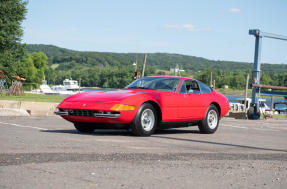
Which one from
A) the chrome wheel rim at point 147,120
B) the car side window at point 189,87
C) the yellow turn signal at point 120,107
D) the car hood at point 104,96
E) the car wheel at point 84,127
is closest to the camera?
the yellow turn signal at point 120,107

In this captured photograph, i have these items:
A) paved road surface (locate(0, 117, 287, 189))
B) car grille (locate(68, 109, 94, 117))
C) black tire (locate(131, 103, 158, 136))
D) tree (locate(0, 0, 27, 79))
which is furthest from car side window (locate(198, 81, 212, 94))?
tree (locate(0, 0, 27, 79))

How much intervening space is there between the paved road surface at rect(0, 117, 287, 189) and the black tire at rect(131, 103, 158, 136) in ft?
2.65

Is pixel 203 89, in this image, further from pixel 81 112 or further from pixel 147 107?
pixel 81 112

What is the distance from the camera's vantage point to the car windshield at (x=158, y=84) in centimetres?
1030

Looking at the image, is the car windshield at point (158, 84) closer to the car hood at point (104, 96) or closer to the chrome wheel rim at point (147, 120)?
the car hood at point (104, 96)

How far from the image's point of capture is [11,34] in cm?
4616

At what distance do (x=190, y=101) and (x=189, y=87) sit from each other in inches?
14.2

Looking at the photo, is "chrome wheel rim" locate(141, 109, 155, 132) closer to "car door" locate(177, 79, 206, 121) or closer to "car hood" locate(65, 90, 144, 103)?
"car hood" locate(65, 90, 144, 103)

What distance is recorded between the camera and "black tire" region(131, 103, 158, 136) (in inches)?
360

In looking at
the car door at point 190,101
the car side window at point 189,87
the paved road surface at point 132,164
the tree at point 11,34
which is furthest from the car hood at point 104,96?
the tree at point 11,34

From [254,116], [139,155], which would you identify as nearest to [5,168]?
[139,155]

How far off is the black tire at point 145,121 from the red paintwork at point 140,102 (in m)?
0.11

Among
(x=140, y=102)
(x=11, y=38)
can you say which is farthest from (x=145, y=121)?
(x=11, y=38)

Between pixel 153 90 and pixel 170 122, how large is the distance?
32.2 inches
